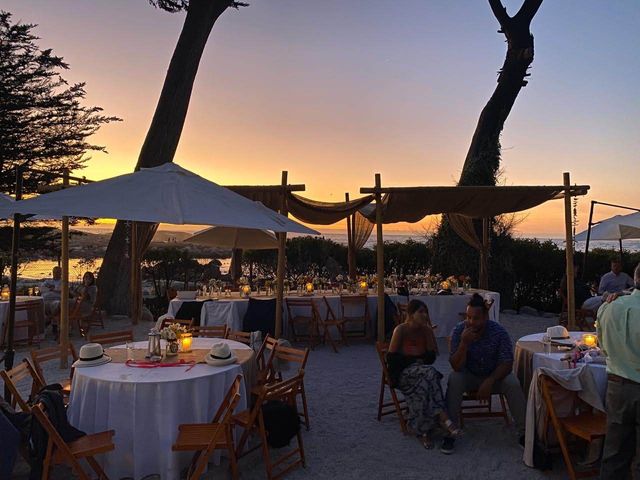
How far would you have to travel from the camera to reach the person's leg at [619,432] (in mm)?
3307

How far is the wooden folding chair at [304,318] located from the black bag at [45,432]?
5436 mm

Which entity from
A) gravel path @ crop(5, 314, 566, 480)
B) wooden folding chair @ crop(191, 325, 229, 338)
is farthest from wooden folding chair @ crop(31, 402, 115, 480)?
wooden folding chair @ crop(191, 325, 229, 338)

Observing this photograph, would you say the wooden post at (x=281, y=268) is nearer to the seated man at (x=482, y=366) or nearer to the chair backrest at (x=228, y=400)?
the seated man at (x=482, y=366)

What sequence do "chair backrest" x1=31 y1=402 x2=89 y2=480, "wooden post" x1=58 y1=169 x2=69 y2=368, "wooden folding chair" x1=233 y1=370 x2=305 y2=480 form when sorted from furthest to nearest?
"wooden post" x1=58 y1=169 x2=69 y2=368
"wooden folding chair" x1=233 y1=370 x2=305 y2=480
"chair backrest" x1=31 y1=402 x2=89 y2=480

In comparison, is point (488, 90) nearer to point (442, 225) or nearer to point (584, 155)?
point (584, 155)

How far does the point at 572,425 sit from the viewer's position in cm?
383

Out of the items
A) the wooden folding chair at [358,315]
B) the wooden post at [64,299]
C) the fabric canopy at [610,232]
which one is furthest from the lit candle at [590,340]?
the fabric canopy at [610,232]

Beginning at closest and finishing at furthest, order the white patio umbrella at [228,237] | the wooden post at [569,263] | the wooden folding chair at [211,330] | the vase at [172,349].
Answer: the vase at [172,349]
the wooden folding chair at [211,330]
the wooden post at [569,263]
the white patio umbrella at [228,237]

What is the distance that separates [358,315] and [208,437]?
6.02 m

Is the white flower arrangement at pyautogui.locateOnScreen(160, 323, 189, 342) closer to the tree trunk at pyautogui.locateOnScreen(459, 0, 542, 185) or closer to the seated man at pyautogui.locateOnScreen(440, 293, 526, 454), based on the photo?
the seated man at pyautogui.locateOnScreen(440, 293, 526, 454)

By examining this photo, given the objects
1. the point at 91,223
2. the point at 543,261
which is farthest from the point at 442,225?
the point at 91,223

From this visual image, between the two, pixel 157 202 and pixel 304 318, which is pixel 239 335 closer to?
pixel 157 202

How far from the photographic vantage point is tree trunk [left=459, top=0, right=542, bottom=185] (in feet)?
46.5

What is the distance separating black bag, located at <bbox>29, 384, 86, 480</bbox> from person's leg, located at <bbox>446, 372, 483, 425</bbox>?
10.1 feet
